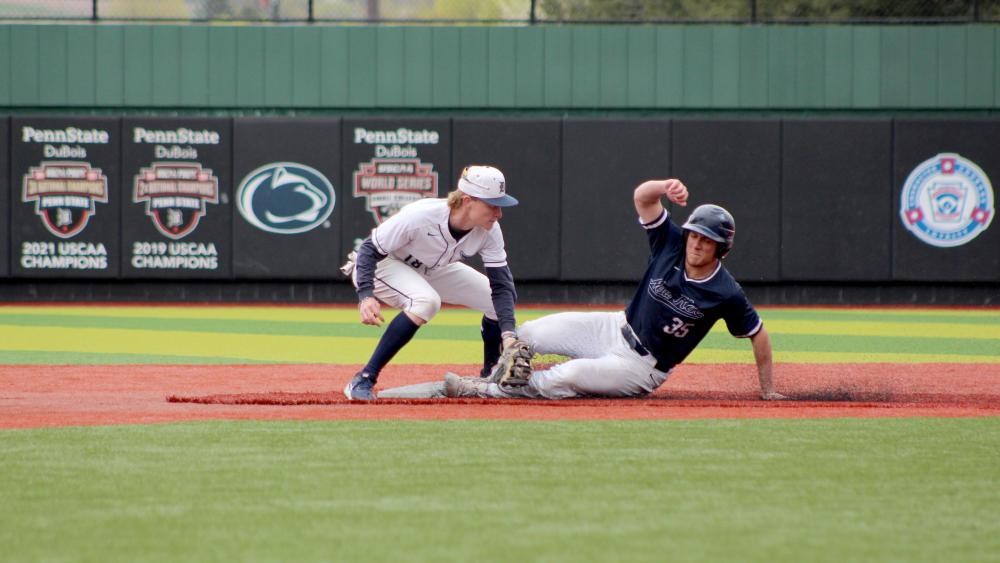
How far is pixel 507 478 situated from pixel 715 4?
17.5 metres

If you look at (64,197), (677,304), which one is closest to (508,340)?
(677,304)

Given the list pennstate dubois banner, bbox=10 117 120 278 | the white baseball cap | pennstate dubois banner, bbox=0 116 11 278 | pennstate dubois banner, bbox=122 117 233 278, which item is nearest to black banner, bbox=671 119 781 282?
pennstate dubois banner, bbox=122 117 233 278

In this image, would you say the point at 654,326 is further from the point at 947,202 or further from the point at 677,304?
the point at 947,202

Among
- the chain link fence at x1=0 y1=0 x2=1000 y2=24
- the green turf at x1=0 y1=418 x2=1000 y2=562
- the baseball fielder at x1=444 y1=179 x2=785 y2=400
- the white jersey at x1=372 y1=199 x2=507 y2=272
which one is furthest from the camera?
the chain link fence at x1=0 y1=0 x2=1000 y2=24

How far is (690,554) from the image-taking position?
3697mm

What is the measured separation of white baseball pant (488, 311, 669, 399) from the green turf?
1016mm

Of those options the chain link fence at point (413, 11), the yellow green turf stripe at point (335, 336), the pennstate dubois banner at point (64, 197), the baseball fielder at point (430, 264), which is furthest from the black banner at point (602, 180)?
the baseball fielder at point (430, 264)

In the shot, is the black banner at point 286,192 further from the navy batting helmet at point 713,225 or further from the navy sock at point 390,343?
the navy batting helmet at point 713,225

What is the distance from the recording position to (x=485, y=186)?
7363 mm

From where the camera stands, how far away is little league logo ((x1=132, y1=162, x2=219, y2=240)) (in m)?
18.8

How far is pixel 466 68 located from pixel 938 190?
722cm

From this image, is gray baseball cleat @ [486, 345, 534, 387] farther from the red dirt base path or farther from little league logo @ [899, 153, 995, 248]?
little league logo @ [899, 153, 995, 248]

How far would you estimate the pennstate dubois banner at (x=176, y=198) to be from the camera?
61.8 feet

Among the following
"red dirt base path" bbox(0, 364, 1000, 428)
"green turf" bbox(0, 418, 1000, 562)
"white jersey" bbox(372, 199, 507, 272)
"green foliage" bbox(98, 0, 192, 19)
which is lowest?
"red dirt base path" bbox(0, 364, 1000, 428)
